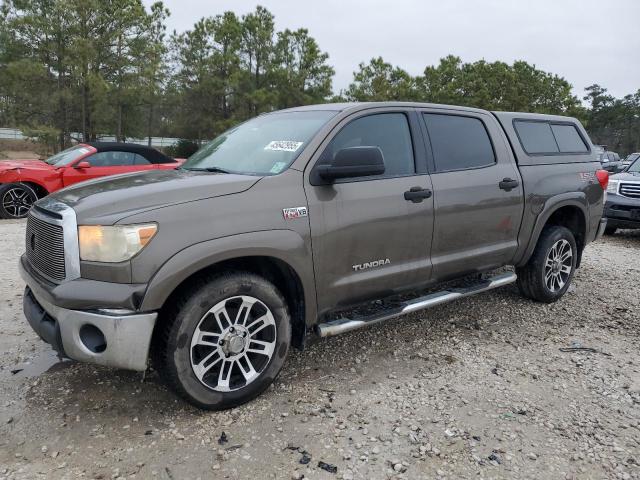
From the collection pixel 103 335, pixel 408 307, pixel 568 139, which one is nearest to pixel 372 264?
pixel 408 307

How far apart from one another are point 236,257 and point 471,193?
2024 millimetres

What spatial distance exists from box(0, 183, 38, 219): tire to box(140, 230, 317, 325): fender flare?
26.0 ft

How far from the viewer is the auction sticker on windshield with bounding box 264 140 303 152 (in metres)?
3.20

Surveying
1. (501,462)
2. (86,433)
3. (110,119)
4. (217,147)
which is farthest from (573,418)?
(110,119)

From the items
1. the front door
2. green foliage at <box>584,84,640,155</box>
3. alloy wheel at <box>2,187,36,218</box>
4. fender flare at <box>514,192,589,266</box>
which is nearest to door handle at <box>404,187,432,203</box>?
the front door

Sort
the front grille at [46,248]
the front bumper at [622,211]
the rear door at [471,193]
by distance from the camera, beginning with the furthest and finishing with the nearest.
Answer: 1. the front bumper at [622,211]
2. the rear door at [471,193]
3. the front grille at [46,248]

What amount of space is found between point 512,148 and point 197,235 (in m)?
3.02

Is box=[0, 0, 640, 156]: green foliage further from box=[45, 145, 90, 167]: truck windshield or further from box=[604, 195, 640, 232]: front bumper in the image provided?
box=[604, 195, 640, 232]: front bumper

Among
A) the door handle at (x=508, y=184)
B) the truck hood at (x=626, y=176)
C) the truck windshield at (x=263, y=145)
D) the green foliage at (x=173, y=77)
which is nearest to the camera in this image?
the truck windshield at (x=263, y=145)

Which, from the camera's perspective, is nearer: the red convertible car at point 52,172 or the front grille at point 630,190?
the front grille at point 630,190

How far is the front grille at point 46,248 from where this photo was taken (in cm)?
264

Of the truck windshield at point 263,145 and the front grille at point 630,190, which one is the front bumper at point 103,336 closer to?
the truck windshield at point 263,145

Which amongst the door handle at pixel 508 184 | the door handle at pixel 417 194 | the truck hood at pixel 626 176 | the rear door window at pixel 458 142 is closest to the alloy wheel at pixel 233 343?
the door handle at pixel 417 194

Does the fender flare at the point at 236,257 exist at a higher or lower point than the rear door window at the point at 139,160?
lower
